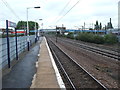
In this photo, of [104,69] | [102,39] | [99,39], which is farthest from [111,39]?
[104,69]

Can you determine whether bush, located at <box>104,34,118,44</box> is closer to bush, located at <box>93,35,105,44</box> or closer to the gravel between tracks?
bush, located at <box>93,35,105,44</box>

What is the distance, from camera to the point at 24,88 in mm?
6715

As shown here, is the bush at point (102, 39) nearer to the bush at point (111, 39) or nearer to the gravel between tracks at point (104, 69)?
the bush at point (111, 39)

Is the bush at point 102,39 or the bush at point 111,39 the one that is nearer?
the bush at point 111,39

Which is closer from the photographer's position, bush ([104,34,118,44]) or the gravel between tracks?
the gravel between tracks

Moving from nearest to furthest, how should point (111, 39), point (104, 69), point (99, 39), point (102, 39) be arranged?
point (104, 69)
point (111, 39)
point (102, 39)
point (99, 39)

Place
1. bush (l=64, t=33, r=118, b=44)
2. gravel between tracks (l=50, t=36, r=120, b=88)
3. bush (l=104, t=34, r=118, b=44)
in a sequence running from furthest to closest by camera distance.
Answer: bush (l=64, t=33, r=118, b=44) < bush (l=104, t=34, r=118, b=44) < gravel between tracks (l=50, t=36, r=120, b=88)

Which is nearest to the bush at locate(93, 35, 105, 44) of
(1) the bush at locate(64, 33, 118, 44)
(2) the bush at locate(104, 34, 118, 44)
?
(1) the bush at locate(64, 33, 118, 44)

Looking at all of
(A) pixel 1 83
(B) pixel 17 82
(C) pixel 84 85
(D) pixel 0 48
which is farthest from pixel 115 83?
(D) pixel 0 48

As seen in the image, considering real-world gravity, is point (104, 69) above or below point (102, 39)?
below

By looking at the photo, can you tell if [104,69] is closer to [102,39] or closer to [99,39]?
[102,39]

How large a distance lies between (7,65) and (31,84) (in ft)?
15.3

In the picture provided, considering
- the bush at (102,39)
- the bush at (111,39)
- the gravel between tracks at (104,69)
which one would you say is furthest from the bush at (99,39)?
the gravel between tracks at (104,69)

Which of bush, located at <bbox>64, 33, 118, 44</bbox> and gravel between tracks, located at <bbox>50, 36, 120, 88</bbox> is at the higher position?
bush, located at <bbox>64, 33, 118, 44</bbox>
